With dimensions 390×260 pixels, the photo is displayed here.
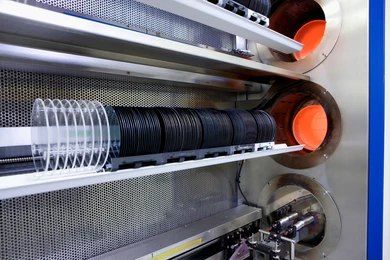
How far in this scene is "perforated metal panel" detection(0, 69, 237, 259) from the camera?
3.59 ft

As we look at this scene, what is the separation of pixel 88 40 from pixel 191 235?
115 cm

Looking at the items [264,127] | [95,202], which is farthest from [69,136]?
[264,127]

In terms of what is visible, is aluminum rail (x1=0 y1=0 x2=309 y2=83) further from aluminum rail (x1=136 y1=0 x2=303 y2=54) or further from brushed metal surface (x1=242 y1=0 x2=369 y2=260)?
brushed metal surface (x1=242 y1=0 x2=369 y2=260)

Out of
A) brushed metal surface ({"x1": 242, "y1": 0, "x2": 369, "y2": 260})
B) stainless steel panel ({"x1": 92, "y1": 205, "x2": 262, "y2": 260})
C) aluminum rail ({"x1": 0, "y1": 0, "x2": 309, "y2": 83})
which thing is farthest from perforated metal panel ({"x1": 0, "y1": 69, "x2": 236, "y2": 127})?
brushed metal surface ({"x1": 242, "y1": 0, "x2": 369, "y2": 260})

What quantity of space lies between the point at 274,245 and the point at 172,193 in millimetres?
660

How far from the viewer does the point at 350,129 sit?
1.60 m

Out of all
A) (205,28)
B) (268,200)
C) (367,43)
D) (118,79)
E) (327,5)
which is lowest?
(268,200)

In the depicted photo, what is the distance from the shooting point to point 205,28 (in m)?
1.80

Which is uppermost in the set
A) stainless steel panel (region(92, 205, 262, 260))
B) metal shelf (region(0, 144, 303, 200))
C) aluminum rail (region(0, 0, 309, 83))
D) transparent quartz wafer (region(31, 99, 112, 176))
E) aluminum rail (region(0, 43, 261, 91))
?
aluminum rail (region(0, 0, 309, 83))

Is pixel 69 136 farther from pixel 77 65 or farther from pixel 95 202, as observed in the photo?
pixel 95 202

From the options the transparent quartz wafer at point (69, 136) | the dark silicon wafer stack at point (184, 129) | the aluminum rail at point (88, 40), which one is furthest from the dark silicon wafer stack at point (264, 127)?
the transparent quartz wafer at point (69, 136)

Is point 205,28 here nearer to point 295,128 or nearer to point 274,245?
point 295,128

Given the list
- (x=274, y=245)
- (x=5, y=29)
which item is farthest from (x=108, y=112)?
(x=274, y=245)

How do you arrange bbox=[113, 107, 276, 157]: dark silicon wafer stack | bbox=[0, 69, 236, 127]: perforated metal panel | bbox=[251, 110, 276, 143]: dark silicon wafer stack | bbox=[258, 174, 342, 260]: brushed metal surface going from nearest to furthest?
bbox=[113, 107, 276, 157]: dark silicon wafer stack
bbox=[0, 69, 236, 127]: perforated metal panel
bbox=[251, 110, 276, 143]: dark silicon wafer stack
bbox=[258, 174, 342, 260]: brushed metal surface
